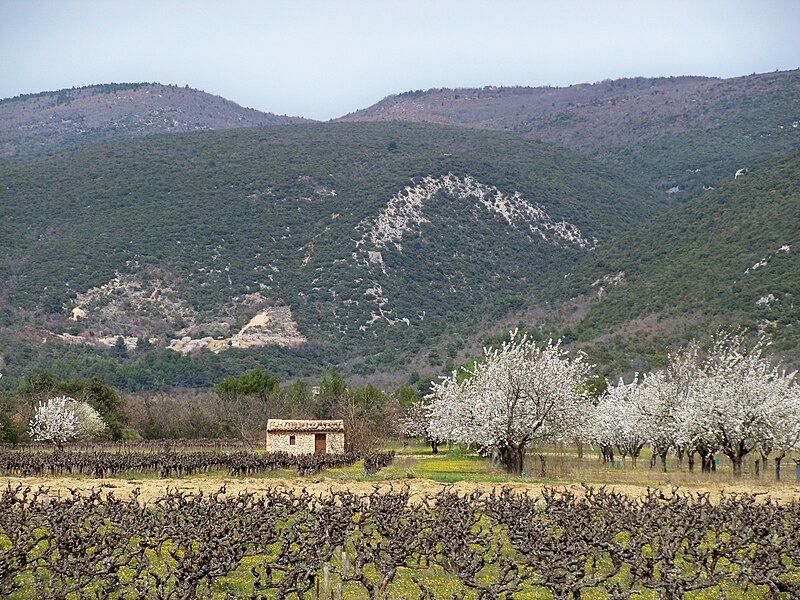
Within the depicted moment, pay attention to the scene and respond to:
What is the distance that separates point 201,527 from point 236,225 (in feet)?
393

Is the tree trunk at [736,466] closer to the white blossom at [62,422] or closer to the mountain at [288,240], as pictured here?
the white blossom at [62,422]

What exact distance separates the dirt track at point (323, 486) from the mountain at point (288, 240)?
6499 centimetres

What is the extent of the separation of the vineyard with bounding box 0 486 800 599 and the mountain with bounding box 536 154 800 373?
45.9 m

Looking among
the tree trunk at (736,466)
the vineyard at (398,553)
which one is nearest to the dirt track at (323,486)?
the tree trunk at (736,466)

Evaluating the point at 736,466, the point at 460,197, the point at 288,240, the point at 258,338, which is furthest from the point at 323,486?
the point at 460,197

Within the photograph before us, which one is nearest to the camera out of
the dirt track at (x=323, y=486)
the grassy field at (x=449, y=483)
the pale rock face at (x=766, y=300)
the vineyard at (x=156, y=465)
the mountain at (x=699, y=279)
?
the grassy field at (x=449, y=483)

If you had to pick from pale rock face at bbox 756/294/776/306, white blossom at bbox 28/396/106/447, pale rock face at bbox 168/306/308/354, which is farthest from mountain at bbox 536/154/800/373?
white blossom at bbox 28/396/106/447

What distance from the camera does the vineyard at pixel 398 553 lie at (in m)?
17.2

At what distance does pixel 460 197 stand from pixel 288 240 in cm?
2706

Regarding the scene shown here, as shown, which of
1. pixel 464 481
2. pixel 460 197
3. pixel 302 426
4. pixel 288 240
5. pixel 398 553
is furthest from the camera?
pixel 460 197

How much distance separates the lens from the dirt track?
36.2 metres

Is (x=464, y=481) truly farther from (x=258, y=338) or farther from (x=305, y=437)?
(x=258, y=338)

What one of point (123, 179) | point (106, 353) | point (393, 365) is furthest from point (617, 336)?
point (123, 179)

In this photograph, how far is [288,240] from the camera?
13738 centimetres
